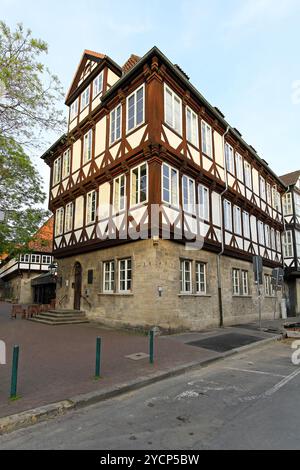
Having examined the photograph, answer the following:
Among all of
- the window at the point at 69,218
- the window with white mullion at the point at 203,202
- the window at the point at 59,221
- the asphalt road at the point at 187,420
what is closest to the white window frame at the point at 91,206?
the window at the point at 69,218

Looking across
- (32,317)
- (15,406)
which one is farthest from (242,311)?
(15,406)

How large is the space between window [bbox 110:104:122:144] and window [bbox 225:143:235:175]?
6.59m

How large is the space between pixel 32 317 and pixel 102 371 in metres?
11.8

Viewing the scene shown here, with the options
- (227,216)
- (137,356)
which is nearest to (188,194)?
(227,216)

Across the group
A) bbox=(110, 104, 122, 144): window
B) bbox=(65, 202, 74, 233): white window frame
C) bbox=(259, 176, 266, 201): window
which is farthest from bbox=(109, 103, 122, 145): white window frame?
bbox=(259, 176, 266, 201): window

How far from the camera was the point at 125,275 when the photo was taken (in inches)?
510

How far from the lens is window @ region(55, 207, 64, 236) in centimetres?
1880

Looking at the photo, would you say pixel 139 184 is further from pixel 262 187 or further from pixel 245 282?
pixel 262 187

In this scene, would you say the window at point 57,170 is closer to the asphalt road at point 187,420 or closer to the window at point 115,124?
the window at point 115,124

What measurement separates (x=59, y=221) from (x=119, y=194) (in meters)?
7.01

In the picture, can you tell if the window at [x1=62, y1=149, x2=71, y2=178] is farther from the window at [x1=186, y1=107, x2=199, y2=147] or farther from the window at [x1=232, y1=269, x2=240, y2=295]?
the window at [x1=232, y1=269, x2=240, y2=295]

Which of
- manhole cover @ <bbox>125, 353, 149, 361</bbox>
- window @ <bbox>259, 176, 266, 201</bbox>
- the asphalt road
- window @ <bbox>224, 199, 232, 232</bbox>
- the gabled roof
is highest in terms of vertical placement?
the gabled roof

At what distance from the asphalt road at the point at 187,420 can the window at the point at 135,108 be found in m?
10.3

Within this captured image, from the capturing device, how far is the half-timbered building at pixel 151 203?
1182 cm
